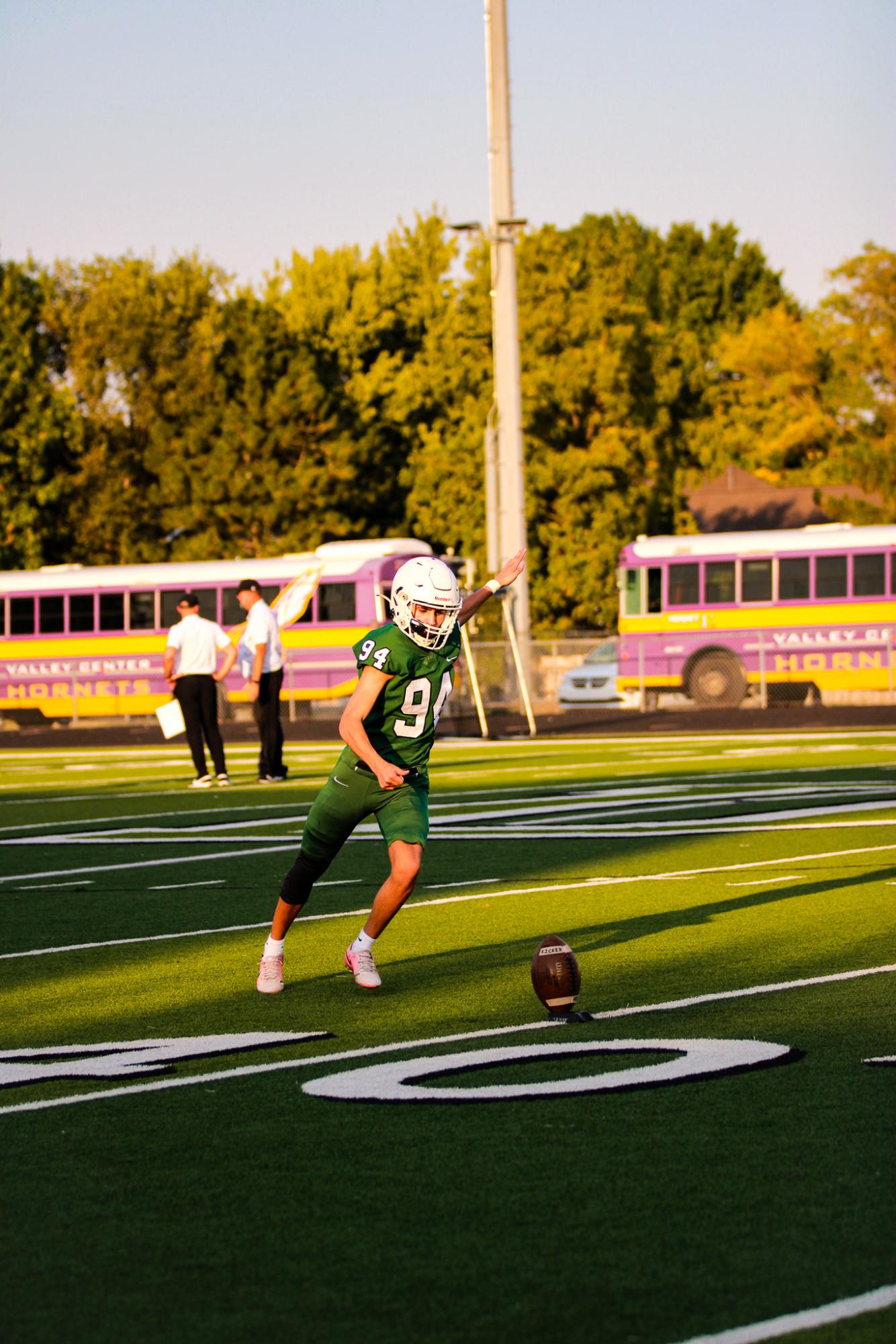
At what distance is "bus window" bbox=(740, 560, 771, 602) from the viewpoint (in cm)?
3578

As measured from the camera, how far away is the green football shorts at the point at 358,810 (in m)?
7.62

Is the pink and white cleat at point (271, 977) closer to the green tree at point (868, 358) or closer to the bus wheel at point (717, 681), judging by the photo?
the bus wheel at point (717, 681)

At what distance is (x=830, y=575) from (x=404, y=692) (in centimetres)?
2877

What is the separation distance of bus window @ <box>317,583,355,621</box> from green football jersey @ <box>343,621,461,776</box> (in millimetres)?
29618

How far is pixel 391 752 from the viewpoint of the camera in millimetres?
7688

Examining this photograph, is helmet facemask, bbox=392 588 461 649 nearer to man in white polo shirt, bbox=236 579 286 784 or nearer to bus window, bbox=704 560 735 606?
man in white polo shirt, bbox=236 579 286 784

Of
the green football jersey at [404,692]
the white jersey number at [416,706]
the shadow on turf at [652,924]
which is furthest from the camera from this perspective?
the shadow on turf at [652,924]

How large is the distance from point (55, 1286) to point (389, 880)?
143 inches

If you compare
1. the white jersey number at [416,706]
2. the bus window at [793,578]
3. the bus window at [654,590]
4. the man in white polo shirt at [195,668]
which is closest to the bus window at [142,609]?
the bus window at [654,590]

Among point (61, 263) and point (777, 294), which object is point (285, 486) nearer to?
point (61, 263)

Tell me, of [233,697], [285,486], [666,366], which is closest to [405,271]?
[666,366]

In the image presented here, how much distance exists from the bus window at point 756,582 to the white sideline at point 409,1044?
92.8 feet

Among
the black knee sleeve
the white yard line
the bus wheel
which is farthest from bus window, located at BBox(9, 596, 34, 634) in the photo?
the black knee sleeve

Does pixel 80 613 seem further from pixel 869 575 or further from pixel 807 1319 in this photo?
pixel 807 1319
